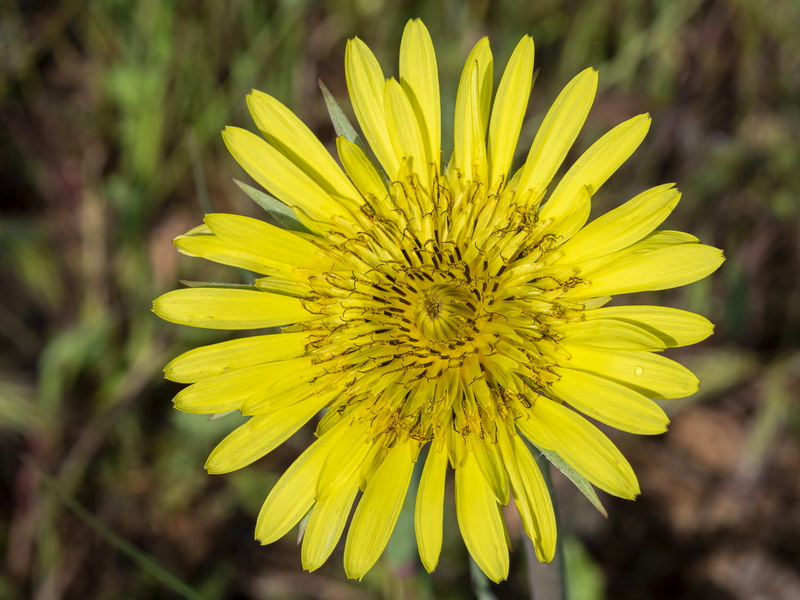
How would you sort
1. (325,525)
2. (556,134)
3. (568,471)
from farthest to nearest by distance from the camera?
(556,134)
(325,525)
(568,471)

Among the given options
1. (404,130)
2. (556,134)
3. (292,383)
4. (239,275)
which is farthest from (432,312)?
(239,275)

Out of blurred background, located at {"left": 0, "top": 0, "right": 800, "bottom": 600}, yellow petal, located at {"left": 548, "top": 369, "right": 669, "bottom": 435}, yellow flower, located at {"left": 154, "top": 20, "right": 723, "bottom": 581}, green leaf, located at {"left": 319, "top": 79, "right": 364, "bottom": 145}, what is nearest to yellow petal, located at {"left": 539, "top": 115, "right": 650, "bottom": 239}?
yellow flower, located at {"left": 154, "top": 20, "right": 723, "bottom": 581}

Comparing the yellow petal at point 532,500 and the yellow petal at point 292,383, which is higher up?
the yellow petal at point 292,383

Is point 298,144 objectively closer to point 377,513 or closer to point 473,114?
point 473,114

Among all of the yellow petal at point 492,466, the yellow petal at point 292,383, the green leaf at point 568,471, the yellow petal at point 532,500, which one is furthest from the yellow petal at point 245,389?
the green leaf at point 568,471

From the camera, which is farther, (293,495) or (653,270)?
(293,495)

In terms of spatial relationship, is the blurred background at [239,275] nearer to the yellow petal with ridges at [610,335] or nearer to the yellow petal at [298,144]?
the yellow petal at [298,144]

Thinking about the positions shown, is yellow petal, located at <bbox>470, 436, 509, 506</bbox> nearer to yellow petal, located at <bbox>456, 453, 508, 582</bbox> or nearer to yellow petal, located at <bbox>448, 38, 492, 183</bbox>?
yellow petal, located at <bbox>456, 453, 508, 582</bbox>

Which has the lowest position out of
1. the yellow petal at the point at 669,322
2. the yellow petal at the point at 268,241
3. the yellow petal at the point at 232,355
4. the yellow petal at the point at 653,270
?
the yellow petal at the point at 669,322

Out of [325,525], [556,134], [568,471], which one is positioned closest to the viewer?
[568,471]
